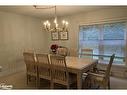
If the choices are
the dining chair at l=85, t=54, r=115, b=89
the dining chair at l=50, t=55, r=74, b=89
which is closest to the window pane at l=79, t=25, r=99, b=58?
the dining chair at l=85, t=54, r=115, b=89

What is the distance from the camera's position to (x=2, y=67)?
3.51m

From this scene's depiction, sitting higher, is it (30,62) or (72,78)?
(30,62)

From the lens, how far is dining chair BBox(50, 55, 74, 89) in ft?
7.11

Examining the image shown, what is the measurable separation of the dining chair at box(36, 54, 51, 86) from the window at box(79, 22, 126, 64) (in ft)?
5.87

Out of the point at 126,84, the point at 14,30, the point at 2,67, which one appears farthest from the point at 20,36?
the point at 126,84

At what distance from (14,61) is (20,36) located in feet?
2.69

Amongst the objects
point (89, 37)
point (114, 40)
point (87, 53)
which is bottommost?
point (87, 53)

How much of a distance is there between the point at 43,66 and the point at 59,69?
0.45 meters

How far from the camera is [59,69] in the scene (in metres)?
2.25

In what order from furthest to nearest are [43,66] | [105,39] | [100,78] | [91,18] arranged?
[91,18], [105,39], [43,66], [100,78]

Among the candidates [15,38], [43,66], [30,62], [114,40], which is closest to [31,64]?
[30,62]

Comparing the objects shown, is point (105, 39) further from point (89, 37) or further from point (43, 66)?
point (43, 66)

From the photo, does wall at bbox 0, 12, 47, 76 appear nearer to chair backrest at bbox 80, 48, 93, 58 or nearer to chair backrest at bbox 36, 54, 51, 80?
chair backrest at bbox 36, 54, 51, 80
